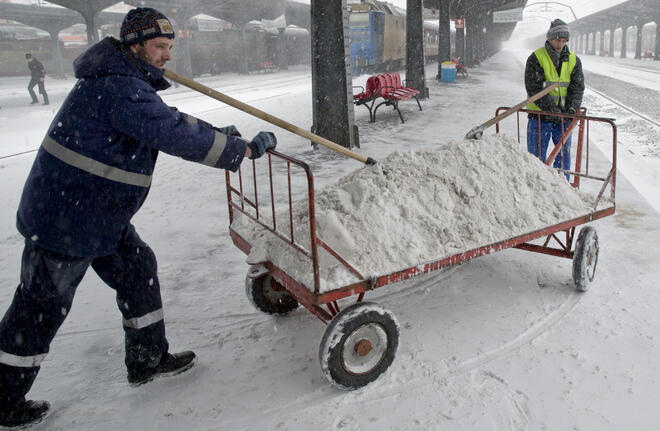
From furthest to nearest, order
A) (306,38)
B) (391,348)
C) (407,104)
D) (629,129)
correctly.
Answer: (306,38)
(407,104)
(629,129)
(391,348)

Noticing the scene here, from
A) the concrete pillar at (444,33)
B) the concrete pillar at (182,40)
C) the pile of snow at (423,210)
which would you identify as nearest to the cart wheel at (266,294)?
the pile of snow at (423,210)

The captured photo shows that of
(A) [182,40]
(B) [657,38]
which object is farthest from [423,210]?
(B) [657,38]

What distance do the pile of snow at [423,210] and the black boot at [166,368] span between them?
0.74m

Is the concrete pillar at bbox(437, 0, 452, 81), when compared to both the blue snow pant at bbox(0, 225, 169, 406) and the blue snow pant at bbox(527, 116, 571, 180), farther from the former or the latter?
the blue snow pant at bbox(0, 225, 169, 406)

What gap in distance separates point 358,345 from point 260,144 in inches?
47.3

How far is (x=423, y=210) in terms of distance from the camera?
303 centimetres

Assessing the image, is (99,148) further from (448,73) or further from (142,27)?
(448,73)

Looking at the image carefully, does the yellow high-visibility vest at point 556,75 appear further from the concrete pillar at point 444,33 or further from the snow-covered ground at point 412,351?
the concrete pillar at point 444,33

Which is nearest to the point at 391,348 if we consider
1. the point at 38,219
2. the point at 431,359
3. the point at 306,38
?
the point at 431,359

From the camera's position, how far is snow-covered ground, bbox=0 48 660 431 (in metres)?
2.52

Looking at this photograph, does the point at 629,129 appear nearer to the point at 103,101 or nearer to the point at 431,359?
the point at 431,359

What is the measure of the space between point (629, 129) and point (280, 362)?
422 inches

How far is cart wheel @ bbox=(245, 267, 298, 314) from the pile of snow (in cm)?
41

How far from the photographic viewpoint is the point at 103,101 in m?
2.27
